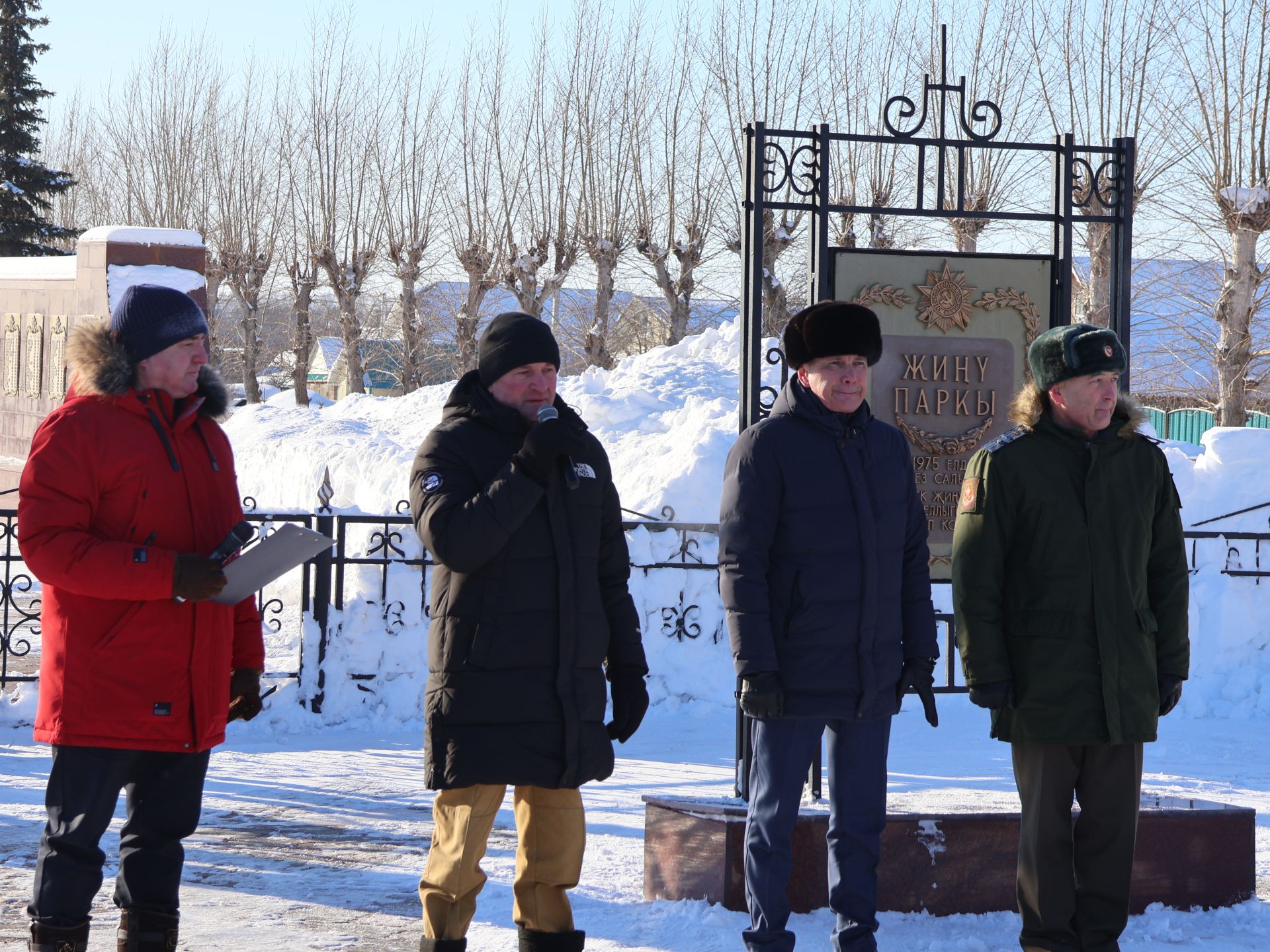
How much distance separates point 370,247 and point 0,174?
10790 millimetres

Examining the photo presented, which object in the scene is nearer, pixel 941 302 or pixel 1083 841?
pixel 1083 841

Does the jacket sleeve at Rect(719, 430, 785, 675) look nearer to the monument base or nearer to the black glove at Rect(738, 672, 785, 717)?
the black glove at Rect(738, 672, 785, 717)

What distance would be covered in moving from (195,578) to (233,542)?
0.18 meters

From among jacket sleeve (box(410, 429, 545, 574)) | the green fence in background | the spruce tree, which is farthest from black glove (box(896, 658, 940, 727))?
the spruce tree

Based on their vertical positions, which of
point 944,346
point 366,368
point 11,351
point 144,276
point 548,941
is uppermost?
point 366,368

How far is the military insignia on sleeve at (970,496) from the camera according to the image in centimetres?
375

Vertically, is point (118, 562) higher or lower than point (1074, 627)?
higher

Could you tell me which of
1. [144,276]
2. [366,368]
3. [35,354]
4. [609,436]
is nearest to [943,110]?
[609,436]

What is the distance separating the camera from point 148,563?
3201 mm

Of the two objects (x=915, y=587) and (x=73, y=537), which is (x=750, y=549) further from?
(x=73, y=537)

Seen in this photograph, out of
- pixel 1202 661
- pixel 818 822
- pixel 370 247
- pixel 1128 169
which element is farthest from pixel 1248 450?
pixel 370 247

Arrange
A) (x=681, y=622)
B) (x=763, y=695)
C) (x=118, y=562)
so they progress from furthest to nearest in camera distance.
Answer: (x=681, y=622) → (x=763, y=695) → (x=118, y=562)

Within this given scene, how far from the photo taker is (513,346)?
11.3ft

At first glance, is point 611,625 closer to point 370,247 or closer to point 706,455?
point 706,455
